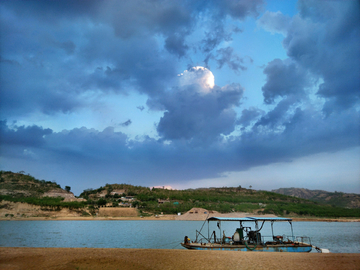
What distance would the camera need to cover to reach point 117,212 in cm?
10469

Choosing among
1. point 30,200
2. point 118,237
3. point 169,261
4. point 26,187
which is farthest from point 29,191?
point 169,261

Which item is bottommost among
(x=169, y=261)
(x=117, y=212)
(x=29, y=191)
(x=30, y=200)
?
(x=117, y=212)

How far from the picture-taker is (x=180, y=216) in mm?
104188

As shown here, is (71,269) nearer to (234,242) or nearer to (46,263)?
(46,263)

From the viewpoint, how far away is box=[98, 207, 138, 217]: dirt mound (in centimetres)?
10356

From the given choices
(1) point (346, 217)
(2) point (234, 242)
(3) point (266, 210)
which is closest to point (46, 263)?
(2) point (234, 242)

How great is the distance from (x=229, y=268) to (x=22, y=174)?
6553 inches

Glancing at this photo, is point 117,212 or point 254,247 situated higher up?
point 254,247

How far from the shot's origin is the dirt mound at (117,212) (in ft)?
340

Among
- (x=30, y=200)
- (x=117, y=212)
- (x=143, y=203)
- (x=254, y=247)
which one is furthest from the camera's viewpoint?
(x=143, y=203)

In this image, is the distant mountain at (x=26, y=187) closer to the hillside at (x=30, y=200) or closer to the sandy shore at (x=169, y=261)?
the hillside at (x=30, y=200)

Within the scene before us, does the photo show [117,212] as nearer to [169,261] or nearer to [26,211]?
[26,211]

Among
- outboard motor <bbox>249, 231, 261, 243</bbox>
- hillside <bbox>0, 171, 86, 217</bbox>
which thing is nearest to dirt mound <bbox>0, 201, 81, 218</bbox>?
hillside <bbox>0, 171, 86, 217</bbox>

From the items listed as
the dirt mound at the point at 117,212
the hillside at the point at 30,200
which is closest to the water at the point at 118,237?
the hillside at the point at 30,200
